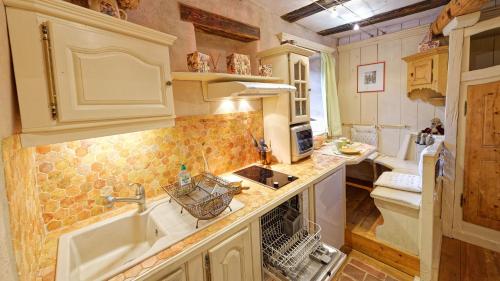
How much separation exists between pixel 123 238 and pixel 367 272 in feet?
6.22

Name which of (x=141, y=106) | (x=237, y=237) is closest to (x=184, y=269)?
(x=237, y=237)

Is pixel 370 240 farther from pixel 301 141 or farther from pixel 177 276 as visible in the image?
pixel 177 276

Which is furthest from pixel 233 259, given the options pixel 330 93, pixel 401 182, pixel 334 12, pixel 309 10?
pixel 330 93

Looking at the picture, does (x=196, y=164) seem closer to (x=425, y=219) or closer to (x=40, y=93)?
(x=40, y=93)

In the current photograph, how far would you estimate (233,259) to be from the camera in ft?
3.75

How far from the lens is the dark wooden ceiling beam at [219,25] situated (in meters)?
1.56

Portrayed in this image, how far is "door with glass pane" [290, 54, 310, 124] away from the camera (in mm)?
1990

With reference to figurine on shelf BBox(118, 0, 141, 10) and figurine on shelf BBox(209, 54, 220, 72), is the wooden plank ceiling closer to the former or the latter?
figurine on shelf BBox(209, 54, 220, 72)

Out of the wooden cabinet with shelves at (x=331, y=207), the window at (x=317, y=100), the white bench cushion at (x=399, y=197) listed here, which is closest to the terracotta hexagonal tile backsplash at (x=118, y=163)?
the wooden cabinet with shelves at (x=331, y=207)

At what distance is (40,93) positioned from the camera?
760mm

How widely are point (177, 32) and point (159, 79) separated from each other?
1.90 ft

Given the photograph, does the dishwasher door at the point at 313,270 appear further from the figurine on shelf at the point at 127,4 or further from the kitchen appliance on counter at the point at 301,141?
the figurine on shelf at the point at 127,4

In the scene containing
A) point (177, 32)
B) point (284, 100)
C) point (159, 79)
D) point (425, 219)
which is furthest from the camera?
point (284, 100)

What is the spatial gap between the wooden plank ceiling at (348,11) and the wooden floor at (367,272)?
241 centimetres
